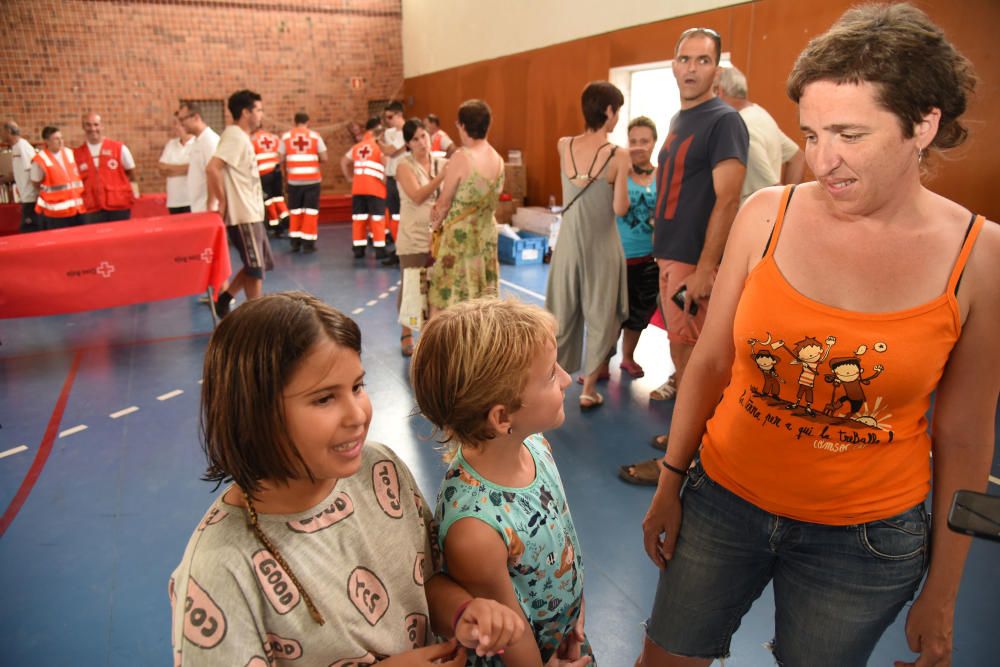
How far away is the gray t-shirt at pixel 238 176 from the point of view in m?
5.66

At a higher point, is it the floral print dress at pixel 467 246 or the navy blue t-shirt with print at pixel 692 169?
the navy blue t-shirt with print at pixel 692 169

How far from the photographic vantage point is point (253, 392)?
Answer: 0.98 meters

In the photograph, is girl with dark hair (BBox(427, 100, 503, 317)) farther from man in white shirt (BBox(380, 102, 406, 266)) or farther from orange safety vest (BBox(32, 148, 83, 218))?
orange safety vest (BBox(32, 148, 83, 218))

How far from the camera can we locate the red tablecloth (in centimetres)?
493

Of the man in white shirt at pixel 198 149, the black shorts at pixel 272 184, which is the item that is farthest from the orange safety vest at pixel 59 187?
the black shorts at pixel 272 184

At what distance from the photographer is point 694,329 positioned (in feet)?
10.7

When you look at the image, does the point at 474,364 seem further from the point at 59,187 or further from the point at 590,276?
the point at 59,187

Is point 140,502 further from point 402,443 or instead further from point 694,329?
point 694,329

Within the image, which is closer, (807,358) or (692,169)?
(807,358)

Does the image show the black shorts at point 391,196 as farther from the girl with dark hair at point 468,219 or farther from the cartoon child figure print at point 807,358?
the cartoon child figure print at point 807,358

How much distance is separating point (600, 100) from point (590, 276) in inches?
41.1

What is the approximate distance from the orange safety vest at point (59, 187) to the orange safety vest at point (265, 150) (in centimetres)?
244

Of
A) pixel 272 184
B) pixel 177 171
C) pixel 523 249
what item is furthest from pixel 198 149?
pixel 272 184

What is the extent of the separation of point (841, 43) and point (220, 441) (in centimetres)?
121
